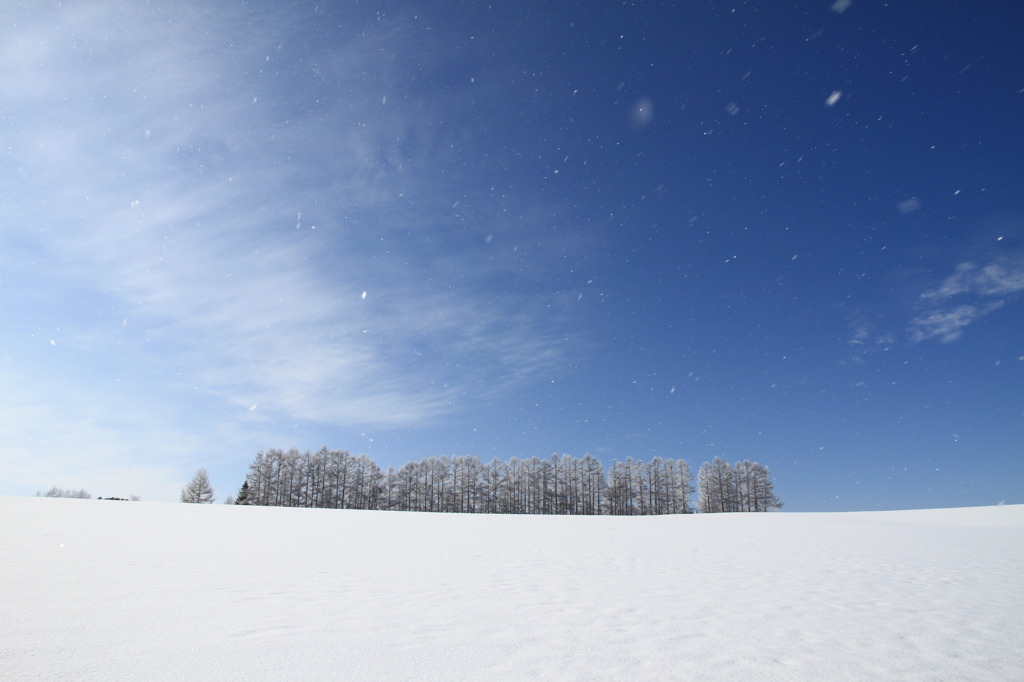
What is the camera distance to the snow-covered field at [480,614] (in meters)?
4.34

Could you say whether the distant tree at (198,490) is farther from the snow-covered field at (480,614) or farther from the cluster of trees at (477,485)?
the snow-covered field at (480,614)

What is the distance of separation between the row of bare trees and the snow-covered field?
2816 inches

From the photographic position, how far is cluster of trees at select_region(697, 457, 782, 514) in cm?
7975

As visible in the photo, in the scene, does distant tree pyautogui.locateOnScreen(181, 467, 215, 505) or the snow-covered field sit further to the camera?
distant tree pyautogui.locateOnScreen(181, 467, 215, 505)

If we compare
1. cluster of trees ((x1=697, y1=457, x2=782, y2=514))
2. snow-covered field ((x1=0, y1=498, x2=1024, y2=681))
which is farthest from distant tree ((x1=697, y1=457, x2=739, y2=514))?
snow-covered field ((x1=0, y1=498, x2=1024, y2=681))

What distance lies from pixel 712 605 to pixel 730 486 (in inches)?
3329

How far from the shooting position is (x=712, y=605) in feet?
23.7

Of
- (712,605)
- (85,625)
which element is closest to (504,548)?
(712,605)

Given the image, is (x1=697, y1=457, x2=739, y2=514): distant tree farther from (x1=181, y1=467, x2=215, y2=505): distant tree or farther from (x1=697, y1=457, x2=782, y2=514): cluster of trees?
(x1=181, y1=467, x2=215, y2=505): distant tree

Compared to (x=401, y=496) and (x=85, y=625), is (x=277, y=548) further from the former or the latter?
(x=401, y=496)

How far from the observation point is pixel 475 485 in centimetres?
8144

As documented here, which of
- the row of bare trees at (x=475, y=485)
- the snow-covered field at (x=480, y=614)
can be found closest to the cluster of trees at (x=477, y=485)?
the row of bare trees at (x=475, y=485)

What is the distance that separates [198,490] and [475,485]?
156ft

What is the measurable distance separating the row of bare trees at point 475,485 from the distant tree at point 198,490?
6.21 m
